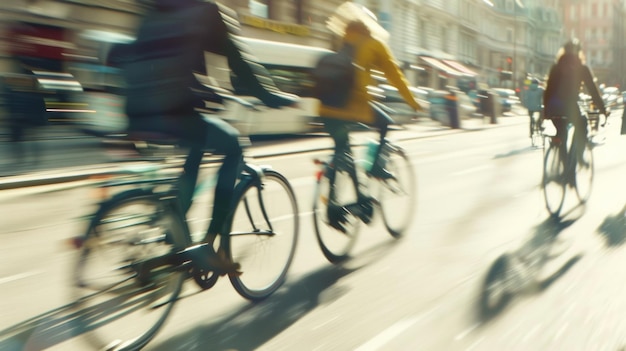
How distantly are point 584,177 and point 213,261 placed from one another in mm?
5293

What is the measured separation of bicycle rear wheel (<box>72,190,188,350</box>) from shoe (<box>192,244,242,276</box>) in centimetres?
16

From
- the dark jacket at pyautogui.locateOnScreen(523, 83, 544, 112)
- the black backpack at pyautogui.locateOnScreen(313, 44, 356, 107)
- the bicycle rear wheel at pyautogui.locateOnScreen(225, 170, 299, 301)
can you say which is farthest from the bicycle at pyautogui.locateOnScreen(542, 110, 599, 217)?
the dark jacket at pyautogui.locateOnScreen(523, 83, 544, 112)

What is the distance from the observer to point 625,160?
528 inches

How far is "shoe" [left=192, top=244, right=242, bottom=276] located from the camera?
4.23 metres

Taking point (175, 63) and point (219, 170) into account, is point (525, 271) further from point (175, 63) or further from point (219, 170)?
point (175, 63)

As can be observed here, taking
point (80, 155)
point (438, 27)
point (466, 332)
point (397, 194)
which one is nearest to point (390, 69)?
point (397, 194)

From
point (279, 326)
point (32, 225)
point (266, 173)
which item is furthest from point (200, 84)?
point (32, 225)

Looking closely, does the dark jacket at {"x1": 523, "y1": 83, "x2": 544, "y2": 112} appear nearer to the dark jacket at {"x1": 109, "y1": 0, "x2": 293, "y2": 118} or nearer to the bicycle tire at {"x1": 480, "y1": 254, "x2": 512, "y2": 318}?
the bicycle tire at {"x1": 480, "y1": 254, "x2": 512, "y2": 318}

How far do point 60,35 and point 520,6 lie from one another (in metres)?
73.5

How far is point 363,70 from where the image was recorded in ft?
18.7

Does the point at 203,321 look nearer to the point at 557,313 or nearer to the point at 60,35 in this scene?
the point at 557,313

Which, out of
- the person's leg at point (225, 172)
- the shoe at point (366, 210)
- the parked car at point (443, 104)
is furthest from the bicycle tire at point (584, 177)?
the parked car at point (443, 104)

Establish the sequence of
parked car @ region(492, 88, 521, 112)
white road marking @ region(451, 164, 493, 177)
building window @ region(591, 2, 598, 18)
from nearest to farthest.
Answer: white road marking @ region(451, 164, 493, 177)
parked car @ region(492, 88, 521, 112)
building window @ region(591, 2, 598, 18)

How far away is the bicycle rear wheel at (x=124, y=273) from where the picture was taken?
3.71 metres
